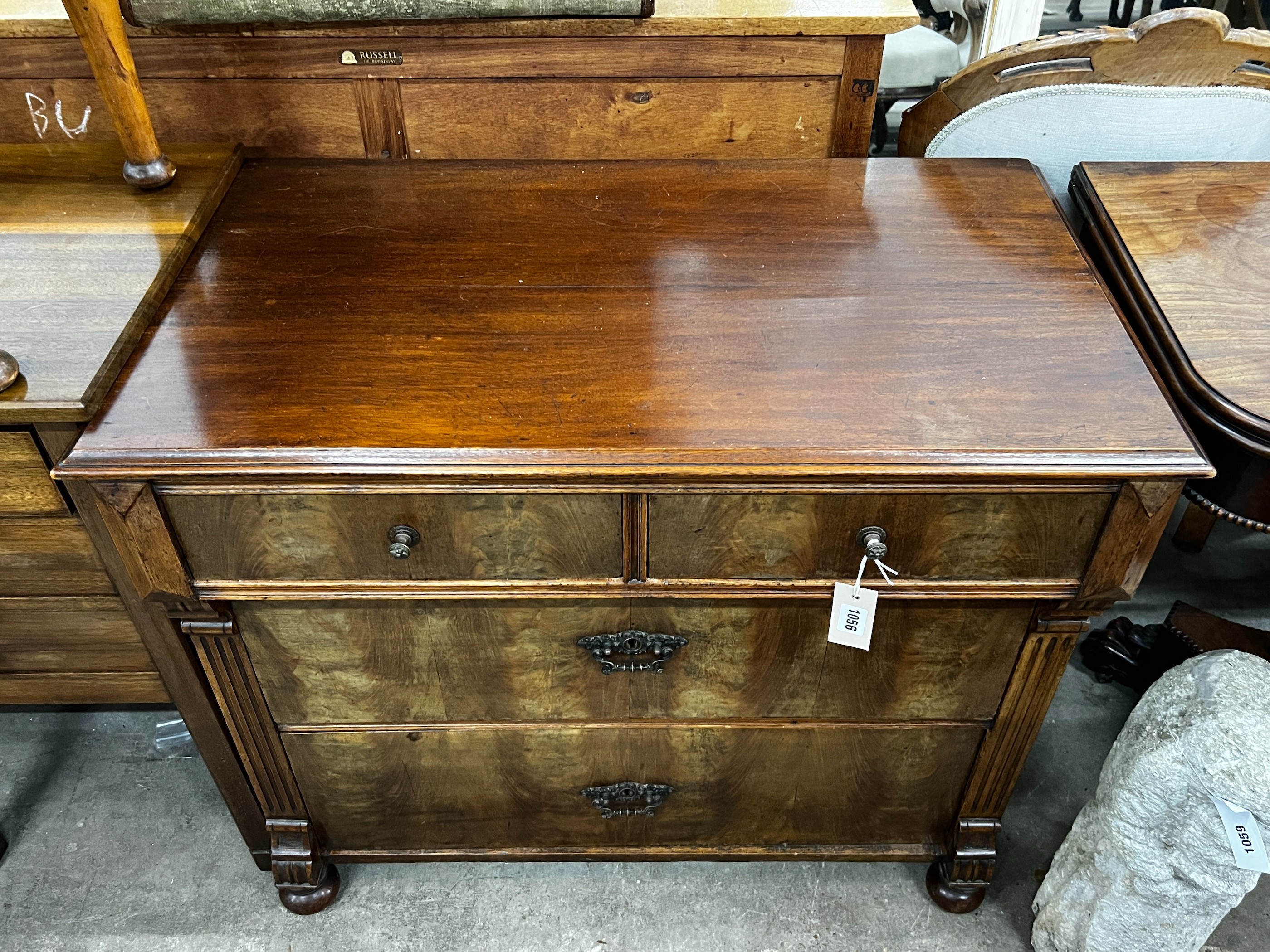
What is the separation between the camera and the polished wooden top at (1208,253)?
103 centimetres

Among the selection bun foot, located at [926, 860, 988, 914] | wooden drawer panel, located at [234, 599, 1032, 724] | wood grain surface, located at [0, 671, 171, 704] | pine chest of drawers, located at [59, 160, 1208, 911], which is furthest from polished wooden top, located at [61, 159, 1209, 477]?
bun foot, located at [926, 860, 988, 914]

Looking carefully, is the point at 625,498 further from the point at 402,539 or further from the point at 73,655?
the point at 73,655

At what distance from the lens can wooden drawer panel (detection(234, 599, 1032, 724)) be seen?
105 centimetres

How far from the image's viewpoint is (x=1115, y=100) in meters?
1.39

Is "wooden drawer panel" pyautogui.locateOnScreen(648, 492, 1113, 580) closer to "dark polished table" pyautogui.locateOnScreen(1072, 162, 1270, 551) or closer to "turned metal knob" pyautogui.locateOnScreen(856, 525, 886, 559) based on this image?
"turned metal knob" pyautogui.locateOnScreen(856, 525, 886, 559)

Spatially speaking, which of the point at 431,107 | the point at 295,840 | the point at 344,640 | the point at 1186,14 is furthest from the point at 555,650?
the point at 1186,14

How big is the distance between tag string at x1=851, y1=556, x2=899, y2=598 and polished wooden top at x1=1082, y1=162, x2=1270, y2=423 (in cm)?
37

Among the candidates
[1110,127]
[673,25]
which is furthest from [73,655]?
[1110,127]

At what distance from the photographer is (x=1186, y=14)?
51.5 inches

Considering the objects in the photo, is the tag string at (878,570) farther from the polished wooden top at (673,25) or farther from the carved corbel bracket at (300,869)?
the carved corbel bracket at (300,869)

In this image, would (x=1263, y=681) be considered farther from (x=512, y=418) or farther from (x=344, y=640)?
(x=344, y=640)

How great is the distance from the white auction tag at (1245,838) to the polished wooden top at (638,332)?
1.44 feet

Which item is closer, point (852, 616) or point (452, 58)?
point (852, 616)

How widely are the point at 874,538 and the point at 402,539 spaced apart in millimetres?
434
